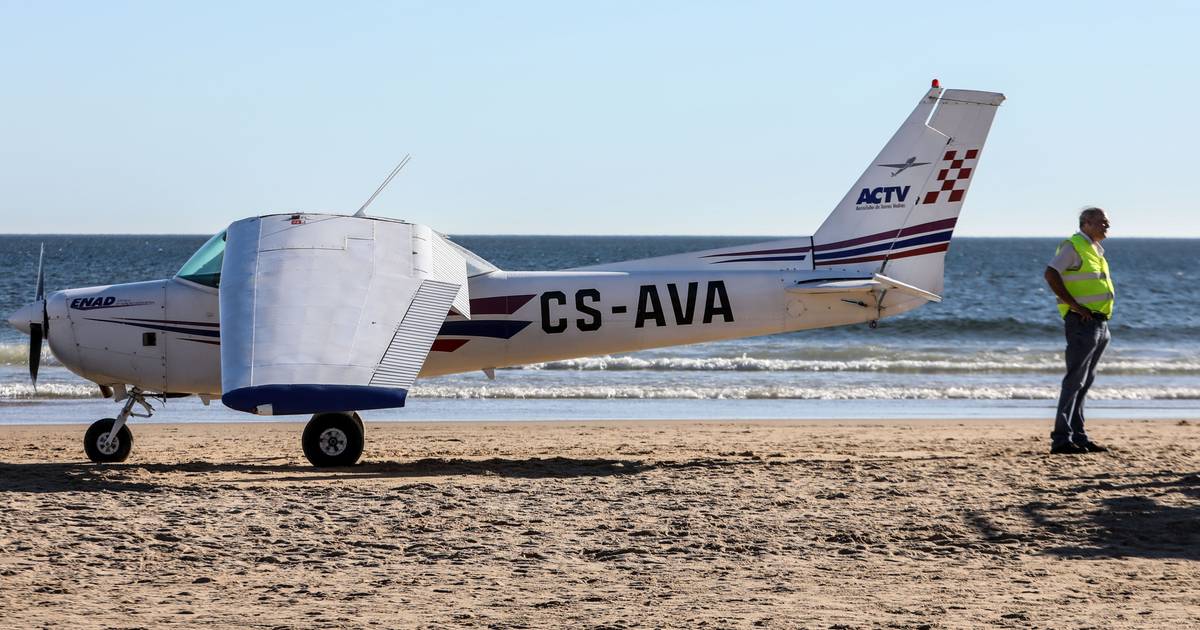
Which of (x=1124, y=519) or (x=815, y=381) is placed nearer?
(x=1124, y=519)

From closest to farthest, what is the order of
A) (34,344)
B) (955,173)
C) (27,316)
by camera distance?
(27,316)
(34,344)
(955,173)

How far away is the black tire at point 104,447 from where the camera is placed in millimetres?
10359

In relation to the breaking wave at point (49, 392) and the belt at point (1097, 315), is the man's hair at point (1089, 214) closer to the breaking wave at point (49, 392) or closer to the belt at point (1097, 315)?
the belt at point (1097, 315)

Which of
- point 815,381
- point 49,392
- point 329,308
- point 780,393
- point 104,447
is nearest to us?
point 329,308

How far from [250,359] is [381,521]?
1329 mm

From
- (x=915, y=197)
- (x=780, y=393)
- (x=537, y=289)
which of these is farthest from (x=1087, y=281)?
(x=780, y=393)

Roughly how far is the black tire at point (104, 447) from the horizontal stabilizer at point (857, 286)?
5.67 metres

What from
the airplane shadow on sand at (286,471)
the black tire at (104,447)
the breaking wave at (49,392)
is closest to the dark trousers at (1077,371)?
the airplane shadow on sand at (286,471)

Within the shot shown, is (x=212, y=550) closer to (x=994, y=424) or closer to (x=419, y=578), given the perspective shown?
(x=419, y=578)

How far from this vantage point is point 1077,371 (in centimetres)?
991

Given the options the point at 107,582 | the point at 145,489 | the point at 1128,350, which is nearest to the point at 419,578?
the point at 107,582

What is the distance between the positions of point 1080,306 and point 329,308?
5.66m

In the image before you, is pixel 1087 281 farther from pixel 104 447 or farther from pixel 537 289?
pixel 104 447

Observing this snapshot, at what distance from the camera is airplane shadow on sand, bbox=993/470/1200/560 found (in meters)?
6.66
